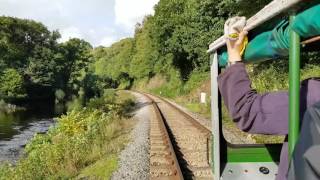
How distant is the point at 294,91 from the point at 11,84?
7230cm

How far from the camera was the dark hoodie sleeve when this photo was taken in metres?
2.61

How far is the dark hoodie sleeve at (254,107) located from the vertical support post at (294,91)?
13 centimetres

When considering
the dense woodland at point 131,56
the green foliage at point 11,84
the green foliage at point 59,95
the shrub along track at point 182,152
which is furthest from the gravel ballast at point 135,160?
the green foliage at point 59,95

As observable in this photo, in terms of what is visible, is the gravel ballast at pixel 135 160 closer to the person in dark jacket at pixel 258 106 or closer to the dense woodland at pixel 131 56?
the person in dark jacket at pixel 258 106

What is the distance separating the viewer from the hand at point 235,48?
2.85m

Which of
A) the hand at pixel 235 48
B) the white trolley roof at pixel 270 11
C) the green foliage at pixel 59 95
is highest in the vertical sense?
the green foliage at pixel 59 95

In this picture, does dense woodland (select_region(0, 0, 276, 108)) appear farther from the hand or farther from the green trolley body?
the hand

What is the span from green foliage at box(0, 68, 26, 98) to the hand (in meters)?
70.9

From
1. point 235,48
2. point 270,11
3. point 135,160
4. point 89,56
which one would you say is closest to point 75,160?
point 135,160

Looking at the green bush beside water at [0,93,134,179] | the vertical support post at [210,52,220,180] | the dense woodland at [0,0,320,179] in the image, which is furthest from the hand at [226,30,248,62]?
the green bush beside water at [0,93,134,179]

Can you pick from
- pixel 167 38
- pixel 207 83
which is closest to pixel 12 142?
pixel 207 83

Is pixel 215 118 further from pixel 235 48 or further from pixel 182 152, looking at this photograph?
pixel 182 152

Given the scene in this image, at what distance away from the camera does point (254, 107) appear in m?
2.61

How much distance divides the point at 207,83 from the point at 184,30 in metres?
6.92
